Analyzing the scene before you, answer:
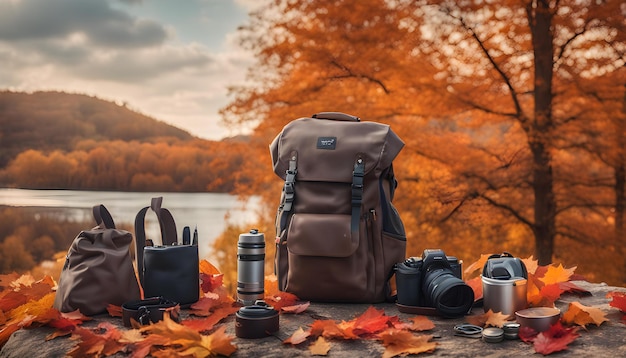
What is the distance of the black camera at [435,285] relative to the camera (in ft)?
7.90

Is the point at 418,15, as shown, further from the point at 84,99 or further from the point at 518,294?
the point at 84,99

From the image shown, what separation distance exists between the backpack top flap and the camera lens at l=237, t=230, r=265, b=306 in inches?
14.7

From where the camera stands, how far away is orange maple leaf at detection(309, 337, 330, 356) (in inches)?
78.6

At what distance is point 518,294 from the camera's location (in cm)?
231

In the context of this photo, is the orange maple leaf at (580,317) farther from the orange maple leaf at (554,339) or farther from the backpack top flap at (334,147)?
the backpack top flap at (334,147)

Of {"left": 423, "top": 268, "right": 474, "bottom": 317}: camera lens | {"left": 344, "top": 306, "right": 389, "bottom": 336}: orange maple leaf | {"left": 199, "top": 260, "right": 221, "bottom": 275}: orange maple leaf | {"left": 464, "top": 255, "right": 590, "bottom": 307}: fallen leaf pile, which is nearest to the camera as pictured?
{"left": 344, "top": 306, "right": 389, "bottom": 336}: orange maple leaf

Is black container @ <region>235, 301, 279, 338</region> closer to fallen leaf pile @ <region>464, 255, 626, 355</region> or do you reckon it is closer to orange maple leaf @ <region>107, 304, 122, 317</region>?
orange maple leaf @ <region>107, 304, 122, 317</region>

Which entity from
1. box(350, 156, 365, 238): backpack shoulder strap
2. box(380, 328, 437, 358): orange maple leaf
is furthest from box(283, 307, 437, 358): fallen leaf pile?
box(350, 156, 365, 238): backpack shoulder strap

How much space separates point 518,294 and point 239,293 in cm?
118

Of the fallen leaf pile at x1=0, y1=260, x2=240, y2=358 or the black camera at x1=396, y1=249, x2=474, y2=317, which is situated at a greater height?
the black camera at x1=396, y1=249, x2=474, y2=317

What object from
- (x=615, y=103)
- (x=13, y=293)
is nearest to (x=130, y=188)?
(x=615, y=103)

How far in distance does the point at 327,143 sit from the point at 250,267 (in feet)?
2.18

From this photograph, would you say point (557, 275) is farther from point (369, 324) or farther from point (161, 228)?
point (161, 228)

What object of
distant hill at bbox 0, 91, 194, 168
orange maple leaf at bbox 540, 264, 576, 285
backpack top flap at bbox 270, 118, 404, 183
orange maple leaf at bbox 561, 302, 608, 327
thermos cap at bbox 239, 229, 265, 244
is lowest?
orange maple leaf at bbox 561, 302, 608, 327
